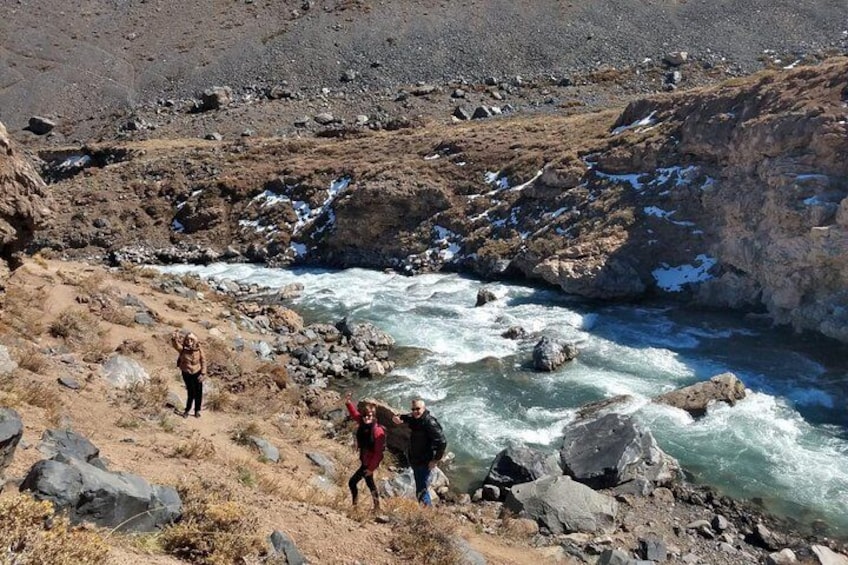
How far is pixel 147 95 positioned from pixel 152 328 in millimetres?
50557

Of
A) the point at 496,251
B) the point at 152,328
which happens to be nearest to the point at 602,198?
the point at 496,251


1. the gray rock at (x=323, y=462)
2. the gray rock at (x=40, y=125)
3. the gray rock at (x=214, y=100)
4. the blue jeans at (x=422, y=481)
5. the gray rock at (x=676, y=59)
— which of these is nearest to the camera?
the blue jeans at (x=422, y=481)

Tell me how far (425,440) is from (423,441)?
0.04 m

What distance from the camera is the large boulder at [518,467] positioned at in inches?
512

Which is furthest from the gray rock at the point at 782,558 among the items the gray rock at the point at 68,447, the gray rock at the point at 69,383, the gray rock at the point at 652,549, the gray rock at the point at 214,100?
the gray rock at the point at 214,100

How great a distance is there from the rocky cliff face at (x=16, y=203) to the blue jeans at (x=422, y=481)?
7.45 metres

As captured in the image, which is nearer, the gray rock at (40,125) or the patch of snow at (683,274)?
the patch of snow at (683,274)

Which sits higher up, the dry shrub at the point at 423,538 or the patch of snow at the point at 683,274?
the dry shrub at the point at 423,538

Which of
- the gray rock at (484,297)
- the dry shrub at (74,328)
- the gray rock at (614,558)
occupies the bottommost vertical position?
the gray rock at (484,297)

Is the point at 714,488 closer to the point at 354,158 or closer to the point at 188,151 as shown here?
the point at 354,158

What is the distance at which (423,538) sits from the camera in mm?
8055

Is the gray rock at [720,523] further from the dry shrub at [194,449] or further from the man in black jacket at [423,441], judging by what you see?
the dry shrub at [194,449]

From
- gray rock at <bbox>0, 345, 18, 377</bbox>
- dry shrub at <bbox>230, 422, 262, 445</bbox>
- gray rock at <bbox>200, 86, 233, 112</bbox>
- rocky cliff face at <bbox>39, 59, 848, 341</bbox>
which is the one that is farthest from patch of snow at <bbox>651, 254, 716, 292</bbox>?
gray rock at <bbox>200, 86, 233, 112</bbox>

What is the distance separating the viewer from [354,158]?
123 feet
